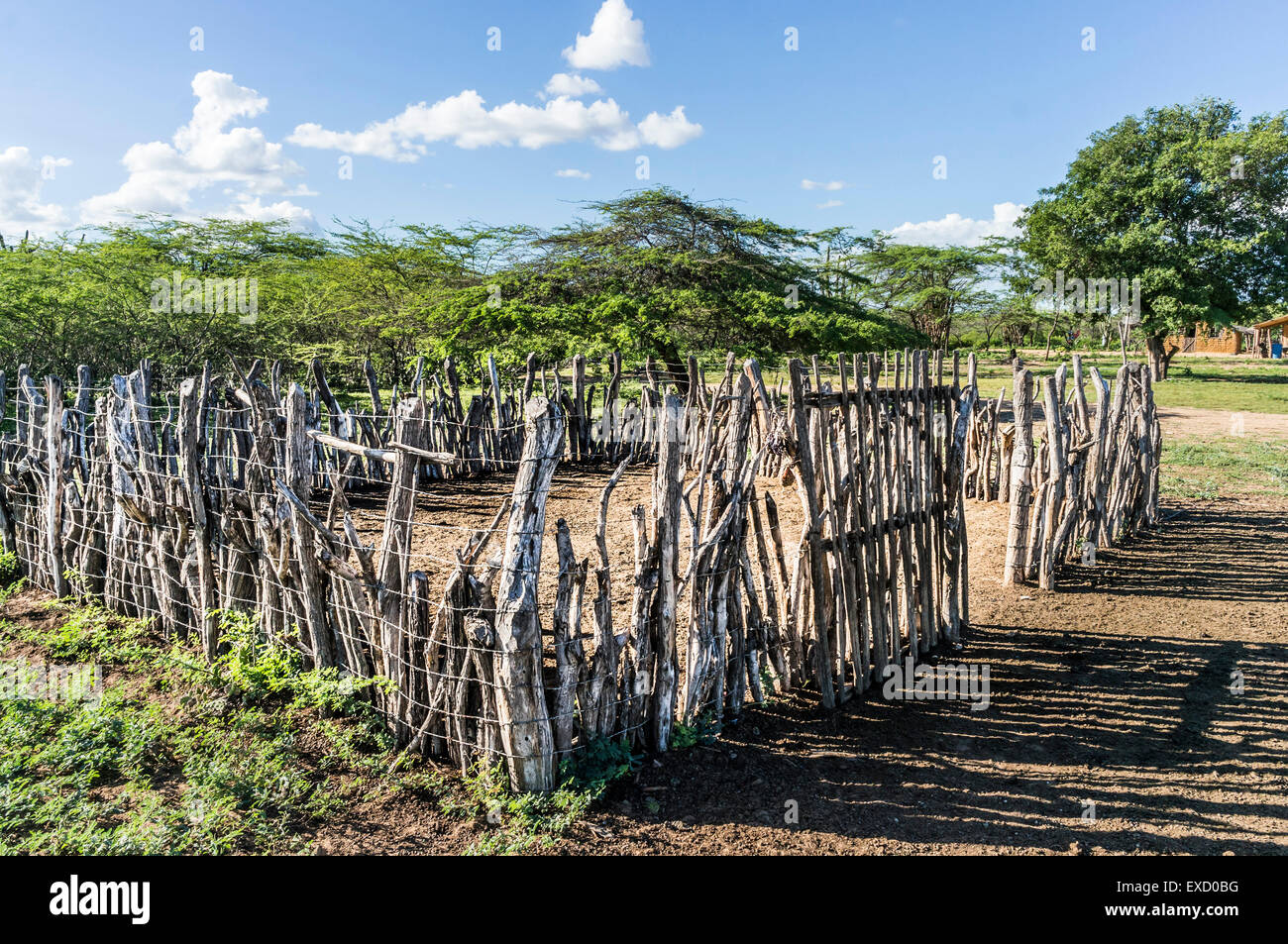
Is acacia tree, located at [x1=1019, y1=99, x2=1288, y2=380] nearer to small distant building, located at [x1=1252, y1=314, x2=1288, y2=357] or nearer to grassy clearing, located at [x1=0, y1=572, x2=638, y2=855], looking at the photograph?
small distant building, located at [x1=1252, y1=314, x2=1288, y2=357]

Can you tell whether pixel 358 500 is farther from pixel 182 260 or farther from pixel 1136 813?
pixel 182 260

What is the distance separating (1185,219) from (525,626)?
87.0 feet

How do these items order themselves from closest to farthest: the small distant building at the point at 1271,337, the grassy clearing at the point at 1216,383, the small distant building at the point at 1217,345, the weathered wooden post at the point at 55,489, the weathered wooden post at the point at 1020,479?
the weathered wooden post at the point at 55,489, the weathered wooden post at the point at 1020,479, the grassy clearing at the point at 1216,383, the small distant building at the point at 1271,337, the small distant building at the point at 1217,345

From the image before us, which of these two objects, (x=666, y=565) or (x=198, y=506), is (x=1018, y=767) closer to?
(x=666, y=565)

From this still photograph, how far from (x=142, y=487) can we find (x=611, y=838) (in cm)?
323

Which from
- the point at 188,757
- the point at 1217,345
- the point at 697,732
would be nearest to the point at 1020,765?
the point at 697,732

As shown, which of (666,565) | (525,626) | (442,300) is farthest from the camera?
(442,300)

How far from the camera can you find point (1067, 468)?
568cm

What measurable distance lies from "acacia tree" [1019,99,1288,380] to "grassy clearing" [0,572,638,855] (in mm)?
23783

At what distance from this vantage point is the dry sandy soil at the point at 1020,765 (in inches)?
111

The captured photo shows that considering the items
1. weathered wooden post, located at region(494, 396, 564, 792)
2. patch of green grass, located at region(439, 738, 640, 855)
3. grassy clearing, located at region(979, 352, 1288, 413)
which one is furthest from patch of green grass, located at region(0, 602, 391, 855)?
grassy clearing, located at region(979, 352, 1288, 413)

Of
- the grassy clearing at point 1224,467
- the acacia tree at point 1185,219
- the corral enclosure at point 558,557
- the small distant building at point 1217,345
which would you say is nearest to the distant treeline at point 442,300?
the grassy clearing at point 1224,467

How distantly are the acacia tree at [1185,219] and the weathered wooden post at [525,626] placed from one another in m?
23.4

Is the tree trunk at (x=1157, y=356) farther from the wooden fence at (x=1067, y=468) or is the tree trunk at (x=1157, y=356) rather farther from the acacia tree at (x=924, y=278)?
the wooden fence at (x=1067, y=468)
